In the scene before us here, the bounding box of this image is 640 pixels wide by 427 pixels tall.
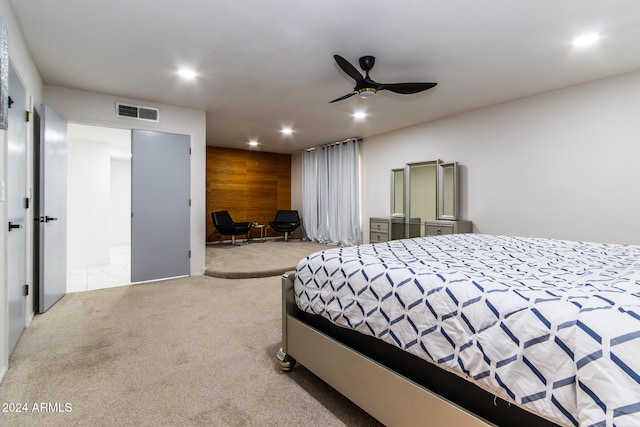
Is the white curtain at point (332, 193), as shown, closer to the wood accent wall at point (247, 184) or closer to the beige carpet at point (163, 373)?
the wood accent wall at point (247, 184)

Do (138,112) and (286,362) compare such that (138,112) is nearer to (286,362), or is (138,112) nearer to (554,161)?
(286,362)

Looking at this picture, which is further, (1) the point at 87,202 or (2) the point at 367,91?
(1) the point at 87,202

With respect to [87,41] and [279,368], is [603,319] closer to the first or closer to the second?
[279,368]

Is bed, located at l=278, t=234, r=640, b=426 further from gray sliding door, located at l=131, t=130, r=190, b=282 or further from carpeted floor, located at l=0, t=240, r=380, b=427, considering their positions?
gray sliding door, located at l=131, t=130, r=190, b=282

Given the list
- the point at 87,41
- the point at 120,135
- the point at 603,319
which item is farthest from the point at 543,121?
the point at 120,135

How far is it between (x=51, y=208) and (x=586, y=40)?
5.29 metres

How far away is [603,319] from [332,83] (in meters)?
3.34

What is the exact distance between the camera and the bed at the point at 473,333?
2.92 ft

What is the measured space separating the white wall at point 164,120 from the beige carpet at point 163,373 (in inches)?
58.5

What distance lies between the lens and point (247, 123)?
17.9 ft

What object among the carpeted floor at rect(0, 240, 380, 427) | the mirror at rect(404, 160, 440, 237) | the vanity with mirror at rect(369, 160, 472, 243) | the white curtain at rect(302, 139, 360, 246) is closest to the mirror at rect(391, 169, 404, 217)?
the vanity with mirror at rect(369, 160, 472, 243)

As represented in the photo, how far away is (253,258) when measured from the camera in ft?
18.4

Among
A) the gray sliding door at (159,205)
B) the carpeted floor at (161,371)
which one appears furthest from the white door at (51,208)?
the gray sliding door at (159,205)

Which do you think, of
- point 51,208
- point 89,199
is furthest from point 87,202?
point 51,208
